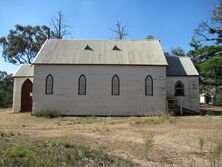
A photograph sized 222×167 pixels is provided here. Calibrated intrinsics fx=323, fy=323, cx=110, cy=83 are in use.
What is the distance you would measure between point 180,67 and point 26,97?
58.4 ft

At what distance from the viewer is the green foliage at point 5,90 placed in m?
57.9

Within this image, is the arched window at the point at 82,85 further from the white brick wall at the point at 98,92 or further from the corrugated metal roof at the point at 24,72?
the corrugated metal roof at the point at 24,72

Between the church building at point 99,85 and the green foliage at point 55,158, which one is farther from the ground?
the church building at point 99,85

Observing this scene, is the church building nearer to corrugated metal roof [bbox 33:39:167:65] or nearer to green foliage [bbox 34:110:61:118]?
corrugated metal roof [bbox 33:39:167:65]

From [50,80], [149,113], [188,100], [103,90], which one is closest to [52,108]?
[50,80]

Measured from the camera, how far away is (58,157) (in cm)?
933

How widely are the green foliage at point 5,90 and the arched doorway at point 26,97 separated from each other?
73.6ft

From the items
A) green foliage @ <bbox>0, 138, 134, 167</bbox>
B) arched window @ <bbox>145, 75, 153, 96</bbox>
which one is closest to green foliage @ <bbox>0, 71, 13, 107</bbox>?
arched window @ <bbox>145, 75, 153, 96</bbox>

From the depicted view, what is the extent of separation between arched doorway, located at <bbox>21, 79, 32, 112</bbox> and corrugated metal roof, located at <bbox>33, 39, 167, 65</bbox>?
5.19 meters

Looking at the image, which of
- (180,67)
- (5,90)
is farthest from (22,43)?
(180,67)

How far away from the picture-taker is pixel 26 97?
121 feet

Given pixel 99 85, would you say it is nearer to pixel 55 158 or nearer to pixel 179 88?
pixel 179 88

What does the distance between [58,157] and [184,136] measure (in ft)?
27.9

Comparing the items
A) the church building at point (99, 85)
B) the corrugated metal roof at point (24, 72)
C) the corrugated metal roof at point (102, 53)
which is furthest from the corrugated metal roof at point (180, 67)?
the corrugated metal roof at point (24, 72)
